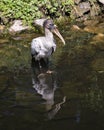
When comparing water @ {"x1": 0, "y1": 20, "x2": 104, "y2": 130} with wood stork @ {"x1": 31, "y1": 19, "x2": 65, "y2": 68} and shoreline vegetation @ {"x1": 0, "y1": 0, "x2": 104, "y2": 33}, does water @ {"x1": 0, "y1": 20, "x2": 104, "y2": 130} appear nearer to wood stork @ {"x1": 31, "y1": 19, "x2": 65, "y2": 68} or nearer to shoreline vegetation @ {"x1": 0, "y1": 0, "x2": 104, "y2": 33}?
wood stork @ {"x1": 31, "y1": 19, "x2": 65, "y2": 68}

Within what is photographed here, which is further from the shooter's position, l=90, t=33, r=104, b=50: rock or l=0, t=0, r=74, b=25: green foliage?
l=0, t=0, r=74, b=25: green foliage

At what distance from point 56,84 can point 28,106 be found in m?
Answer: 1.55

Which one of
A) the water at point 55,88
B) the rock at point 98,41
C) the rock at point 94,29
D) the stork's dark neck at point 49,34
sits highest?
the stork's dark neck at point 49,34

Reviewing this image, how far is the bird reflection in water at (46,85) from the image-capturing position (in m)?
8.87

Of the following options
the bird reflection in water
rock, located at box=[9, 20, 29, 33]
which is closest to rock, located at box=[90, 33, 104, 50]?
the bird reflection in water

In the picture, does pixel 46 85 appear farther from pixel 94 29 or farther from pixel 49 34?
pixel 94 29

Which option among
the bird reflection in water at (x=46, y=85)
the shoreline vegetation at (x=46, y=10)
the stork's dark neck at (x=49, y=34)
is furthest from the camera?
the shoreline vegetation at (x=46, y=10)

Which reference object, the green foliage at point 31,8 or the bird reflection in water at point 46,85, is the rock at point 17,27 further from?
the bird reflection in water at point 46,85

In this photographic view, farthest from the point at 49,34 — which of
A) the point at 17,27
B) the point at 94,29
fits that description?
the point at 94,29

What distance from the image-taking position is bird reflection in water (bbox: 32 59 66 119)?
8.87 metres

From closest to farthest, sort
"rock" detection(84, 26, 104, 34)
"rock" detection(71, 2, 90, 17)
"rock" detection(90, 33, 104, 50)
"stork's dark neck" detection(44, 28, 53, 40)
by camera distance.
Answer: "stork's dark neck" detection(44, 28, 53, 40), "rock" detection(90, 33, 104, 50), "rock" detection(84, 26, 104, 34), "rock" detection(71, 2, 90, 17)

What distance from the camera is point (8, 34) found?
1466 centimetres

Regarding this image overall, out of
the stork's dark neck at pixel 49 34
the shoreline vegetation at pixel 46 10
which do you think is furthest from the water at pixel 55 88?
the shoreline vegetation at pixel 46 10

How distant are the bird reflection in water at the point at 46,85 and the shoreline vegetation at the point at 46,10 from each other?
160 inches
